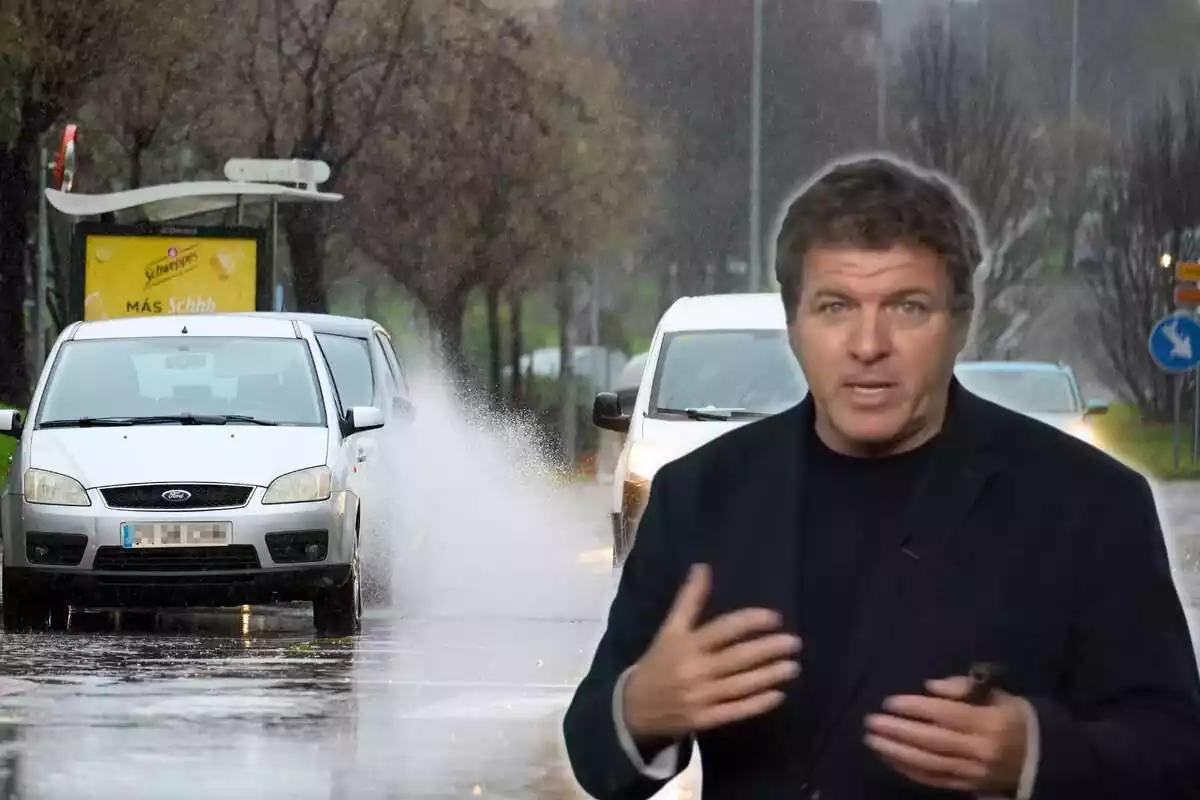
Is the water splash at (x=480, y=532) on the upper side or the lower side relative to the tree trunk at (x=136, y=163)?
lower

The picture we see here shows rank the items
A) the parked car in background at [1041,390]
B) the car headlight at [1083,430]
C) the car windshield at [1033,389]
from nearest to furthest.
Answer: the car headlight at [1083,430] → the parked car in background at [1041,390] → the car windshield at [1033,389]

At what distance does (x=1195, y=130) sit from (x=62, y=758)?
1882 inches

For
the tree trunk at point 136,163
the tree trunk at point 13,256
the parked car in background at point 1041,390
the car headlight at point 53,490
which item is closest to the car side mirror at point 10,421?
the car headlight at point 53,490

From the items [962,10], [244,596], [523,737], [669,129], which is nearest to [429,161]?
[669,129]

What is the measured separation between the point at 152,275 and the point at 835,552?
1056 inches

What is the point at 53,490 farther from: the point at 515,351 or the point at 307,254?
the point at 515,351

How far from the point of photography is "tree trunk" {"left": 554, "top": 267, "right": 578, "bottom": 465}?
5406 cm

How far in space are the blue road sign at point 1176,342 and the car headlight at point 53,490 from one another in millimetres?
20809

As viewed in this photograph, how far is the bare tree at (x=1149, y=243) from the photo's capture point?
55281mm

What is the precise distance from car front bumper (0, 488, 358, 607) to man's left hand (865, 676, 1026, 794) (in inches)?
496

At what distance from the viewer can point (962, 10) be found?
106062 millimetres

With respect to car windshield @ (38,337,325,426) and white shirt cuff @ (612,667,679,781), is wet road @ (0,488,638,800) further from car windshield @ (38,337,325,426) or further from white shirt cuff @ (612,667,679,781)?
white shirt cuff @ (612,667,679,781)

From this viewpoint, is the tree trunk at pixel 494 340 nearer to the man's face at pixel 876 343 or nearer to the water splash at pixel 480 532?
the water splash at pixel 480 532

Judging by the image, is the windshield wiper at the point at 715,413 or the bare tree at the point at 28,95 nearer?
the windshield wiper at the point at 715,413
